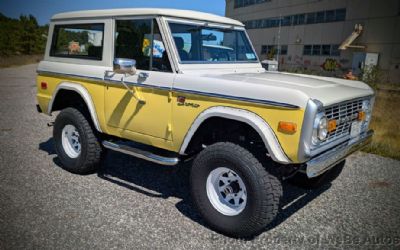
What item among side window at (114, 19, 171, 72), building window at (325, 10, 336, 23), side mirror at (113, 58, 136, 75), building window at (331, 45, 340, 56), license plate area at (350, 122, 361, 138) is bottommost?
license plate area at (350, 122, 361, 138)

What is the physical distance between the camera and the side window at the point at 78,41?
4.56m

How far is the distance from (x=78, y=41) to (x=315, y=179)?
3886 millimetres

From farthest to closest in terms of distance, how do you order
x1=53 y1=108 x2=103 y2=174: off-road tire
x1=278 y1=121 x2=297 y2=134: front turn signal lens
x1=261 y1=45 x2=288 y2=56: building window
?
x1=261 y1=45 x2=288 y2=56: building window → x1=53 y1=108 x2=103 y2=174: off-road tire → x1=278 y1=121 x2=297 y2=134: front turn signal lens

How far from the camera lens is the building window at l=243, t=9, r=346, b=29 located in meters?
34.6

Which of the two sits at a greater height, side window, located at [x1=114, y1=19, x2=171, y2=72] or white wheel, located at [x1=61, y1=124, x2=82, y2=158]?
side window, located at [x1=114, y1=19, x2=171, y2=72]

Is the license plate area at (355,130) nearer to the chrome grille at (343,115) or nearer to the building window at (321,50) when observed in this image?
the chrome grille at (343,115)

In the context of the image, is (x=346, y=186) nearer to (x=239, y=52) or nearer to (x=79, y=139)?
(x=239, y=52)

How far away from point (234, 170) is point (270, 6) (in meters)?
43.5

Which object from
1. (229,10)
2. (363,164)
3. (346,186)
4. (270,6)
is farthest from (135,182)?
(229,10)

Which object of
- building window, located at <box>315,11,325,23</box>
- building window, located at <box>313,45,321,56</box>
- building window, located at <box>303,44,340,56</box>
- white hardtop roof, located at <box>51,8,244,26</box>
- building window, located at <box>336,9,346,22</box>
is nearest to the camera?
white hardtop roof, located at <box>51,8,244,26</box>

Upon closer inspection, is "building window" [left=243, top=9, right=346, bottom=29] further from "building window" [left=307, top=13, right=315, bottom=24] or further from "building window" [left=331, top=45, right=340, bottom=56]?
"building window" [left=331, top=45, right=340, bottom=56]

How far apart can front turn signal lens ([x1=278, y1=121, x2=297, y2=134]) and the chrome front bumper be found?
1.24 ft

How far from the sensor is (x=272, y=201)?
3.20 metres

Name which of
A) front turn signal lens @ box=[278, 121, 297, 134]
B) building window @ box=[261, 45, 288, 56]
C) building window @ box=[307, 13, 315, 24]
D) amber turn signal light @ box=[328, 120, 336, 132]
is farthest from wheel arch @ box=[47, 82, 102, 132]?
building window @ box=[261, 45, 288, 56]
